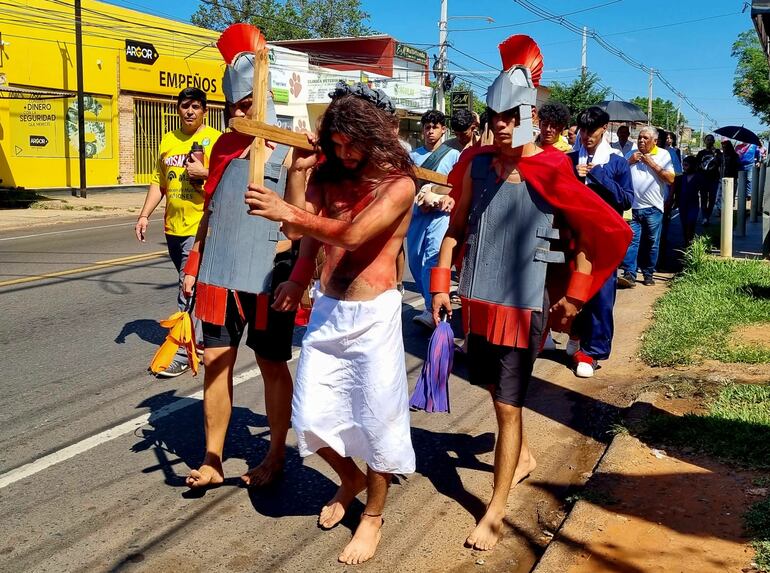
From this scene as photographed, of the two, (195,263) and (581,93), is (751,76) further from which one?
(195,263)

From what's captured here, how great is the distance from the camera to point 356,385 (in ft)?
11.2

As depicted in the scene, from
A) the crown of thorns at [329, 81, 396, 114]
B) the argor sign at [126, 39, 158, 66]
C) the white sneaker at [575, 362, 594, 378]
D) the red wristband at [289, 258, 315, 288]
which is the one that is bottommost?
the white sneaker at [575, 362, 594, 378]

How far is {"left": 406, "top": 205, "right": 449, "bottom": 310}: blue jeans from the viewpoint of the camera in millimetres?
7266

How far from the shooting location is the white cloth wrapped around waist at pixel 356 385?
3.37 metres

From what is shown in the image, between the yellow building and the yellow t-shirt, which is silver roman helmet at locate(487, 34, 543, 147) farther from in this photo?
the yellow building

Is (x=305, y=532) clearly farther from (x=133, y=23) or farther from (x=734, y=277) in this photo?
(x=133, y=23)

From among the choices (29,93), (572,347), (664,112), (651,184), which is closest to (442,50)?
(29,93)

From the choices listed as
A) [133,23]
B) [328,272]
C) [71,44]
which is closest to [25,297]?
[328,272]

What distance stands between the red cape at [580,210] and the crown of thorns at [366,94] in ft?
2.21

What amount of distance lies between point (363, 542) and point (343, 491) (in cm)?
35

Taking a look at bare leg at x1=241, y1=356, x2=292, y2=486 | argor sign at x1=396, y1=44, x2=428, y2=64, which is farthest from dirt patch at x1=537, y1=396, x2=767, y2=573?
argor sign at x1=396, y1=44, x2=428, y2=64

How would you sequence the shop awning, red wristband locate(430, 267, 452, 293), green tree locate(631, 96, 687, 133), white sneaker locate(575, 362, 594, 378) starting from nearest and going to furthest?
1. red wristband locate(430, 267, 452, 293)
2. white sneaker locate(575, 362, 594, 378)
3. the shop awning
4. green tree locate(631, 96, 687, 133)

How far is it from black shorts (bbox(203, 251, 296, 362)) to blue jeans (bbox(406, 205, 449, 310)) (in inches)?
124

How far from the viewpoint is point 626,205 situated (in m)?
6.78
